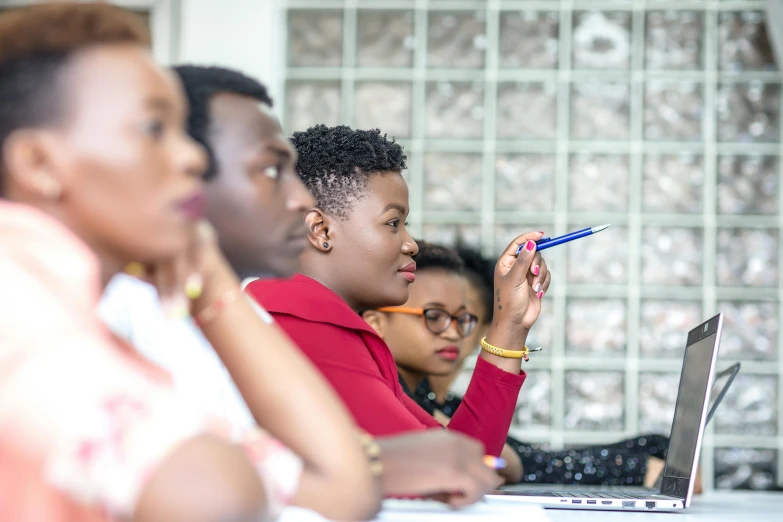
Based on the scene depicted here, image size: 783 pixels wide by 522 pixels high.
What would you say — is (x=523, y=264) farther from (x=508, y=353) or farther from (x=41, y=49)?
(x=41, y=49)

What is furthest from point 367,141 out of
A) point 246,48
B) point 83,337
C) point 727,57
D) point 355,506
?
point 727,57

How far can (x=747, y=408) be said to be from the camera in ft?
9.91

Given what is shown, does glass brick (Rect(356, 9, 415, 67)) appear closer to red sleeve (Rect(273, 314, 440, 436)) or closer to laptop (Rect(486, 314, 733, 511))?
laptop (Rect(486, 314, 733, 511))

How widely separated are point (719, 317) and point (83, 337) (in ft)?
3.39

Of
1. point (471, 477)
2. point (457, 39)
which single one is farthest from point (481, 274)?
point (471, 477)

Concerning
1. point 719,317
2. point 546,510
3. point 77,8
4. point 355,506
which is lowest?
point 546,510

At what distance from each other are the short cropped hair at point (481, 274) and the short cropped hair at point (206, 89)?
1641 millimetres

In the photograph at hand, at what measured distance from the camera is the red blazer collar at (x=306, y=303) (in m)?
1.21

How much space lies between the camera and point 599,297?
308cm

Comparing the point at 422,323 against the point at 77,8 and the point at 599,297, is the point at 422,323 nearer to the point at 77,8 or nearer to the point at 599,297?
the point at 599,297

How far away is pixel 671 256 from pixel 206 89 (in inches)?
96.3

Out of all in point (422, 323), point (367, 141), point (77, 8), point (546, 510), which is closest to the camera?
point (77, 8)

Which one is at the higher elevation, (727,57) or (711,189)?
(727,57)

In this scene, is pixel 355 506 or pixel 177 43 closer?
pixel 355 506
